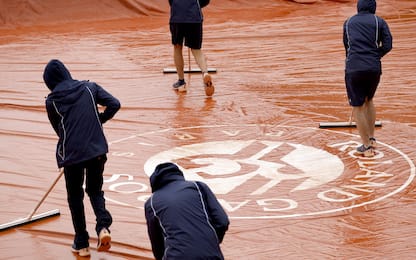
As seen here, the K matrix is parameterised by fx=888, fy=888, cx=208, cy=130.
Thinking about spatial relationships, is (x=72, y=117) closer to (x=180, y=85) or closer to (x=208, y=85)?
(x=208, y=85)

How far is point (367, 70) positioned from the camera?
850 cm

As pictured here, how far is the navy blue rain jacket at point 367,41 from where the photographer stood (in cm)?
850

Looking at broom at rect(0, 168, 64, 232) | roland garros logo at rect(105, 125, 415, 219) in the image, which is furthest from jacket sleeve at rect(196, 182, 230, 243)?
broom at rect(0, 168, 64, 232)

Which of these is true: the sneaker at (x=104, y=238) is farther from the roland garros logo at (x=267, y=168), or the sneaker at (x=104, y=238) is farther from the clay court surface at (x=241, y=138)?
the roland garros logo at (x=267, y=168)

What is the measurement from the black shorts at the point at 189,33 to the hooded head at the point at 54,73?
17.3 feet

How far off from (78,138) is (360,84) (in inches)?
134

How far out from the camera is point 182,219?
4.70 meters

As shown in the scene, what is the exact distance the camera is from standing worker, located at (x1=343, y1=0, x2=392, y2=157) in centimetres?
850

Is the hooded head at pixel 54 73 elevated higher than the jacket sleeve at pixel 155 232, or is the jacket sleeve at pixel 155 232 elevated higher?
the hooded head at pixel 54 73

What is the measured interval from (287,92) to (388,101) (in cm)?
134

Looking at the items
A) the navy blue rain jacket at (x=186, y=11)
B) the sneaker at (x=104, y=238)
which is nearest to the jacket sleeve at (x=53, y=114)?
the sneaker at (x=104, y=238)

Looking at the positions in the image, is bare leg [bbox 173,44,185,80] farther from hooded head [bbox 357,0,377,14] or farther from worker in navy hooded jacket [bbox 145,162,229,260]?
worker in navy hooded jacket [bbox 145,162,229,260]

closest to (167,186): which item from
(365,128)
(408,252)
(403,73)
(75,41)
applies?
(408,252)

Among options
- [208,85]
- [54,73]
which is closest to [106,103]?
[54,73]
